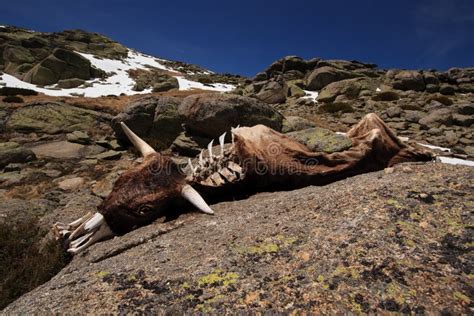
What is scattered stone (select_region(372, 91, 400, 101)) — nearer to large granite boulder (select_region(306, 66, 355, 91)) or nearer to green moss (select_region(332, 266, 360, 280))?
large granite boulder (select_region(306, 66, 355, 91))

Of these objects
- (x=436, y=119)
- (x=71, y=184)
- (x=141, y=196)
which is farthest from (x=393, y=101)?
(x=141, y=196)

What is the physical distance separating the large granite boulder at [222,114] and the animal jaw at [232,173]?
6439mm

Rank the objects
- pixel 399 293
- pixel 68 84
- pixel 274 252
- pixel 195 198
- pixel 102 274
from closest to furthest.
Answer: pixel 399 293 → pixel 274 252 → pixel 102 274 → pixel 195 198 → pixel 68 84

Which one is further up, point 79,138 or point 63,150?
point 79,138

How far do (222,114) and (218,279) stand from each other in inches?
372

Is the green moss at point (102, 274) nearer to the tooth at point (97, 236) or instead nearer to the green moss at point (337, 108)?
the tooth at point (97, 236)

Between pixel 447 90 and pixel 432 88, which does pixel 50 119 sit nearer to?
pixel 432 88

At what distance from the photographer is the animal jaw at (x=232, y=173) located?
470 centimetres

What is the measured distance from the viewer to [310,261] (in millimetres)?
2717

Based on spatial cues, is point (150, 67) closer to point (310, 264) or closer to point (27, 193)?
point (27, 193)

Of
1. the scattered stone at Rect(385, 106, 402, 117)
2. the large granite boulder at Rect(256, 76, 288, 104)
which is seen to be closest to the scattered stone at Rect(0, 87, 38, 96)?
the large granite boulder at Rect(256, 76, 288, 104)

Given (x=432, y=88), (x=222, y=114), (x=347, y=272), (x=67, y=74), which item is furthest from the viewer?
(x=67, y=74)

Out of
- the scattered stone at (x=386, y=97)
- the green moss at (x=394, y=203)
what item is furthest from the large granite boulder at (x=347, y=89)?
the green moss at (x=394, y=203)

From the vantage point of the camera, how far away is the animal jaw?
4.70 metres
